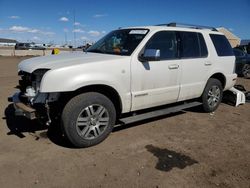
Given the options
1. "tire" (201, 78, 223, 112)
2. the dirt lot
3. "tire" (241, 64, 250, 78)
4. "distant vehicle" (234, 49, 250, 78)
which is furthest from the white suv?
"tire" (241, 64, 250, 78)

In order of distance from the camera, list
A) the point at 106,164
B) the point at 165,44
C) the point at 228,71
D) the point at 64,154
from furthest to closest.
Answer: the point at 228,71 < the point at 165,44 < the point at 64,154 < the point at 106,164

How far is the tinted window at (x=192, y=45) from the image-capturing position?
520cm

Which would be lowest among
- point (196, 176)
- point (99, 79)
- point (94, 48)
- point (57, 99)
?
point (196, 176)

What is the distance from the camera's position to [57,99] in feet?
12.5

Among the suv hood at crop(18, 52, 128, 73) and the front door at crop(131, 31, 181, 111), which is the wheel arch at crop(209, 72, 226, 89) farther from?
A: the suv hood at crop(18, 52, 128, 73)

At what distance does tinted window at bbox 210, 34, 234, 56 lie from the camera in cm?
596

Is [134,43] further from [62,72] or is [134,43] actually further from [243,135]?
[243,135]

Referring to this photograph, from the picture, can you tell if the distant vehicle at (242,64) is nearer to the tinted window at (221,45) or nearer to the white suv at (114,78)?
the tinted window at (221,45)

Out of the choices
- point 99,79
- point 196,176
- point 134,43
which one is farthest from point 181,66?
point 196,176

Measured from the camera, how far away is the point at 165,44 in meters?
4.89

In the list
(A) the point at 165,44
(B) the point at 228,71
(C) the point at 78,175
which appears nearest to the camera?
(C) the point at 78,175

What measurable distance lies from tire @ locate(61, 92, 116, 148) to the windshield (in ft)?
3.28

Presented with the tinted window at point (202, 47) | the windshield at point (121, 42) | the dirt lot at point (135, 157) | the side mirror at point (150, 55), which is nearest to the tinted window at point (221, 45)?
the tinted window at point (202, 47)

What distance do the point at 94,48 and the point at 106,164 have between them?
8.37 feet
